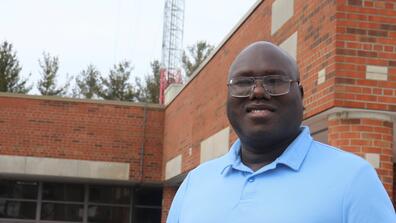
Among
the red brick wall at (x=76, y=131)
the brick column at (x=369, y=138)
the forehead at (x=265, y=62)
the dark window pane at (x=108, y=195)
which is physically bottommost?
the forehead at (x=265, y=62)

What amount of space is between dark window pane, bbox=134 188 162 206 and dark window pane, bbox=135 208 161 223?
0.21m

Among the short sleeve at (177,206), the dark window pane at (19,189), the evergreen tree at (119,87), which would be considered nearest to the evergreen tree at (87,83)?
the evergreen tree at (119,87)

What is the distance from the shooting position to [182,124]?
1678cm

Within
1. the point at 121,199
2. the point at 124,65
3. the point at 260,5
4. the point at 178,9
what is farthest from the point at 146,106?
the point at 124,65

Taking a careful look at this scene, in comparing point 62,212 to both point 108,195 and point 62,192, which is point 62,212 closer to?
point 62,192

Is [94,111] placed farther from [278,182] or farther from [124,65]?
[124,65]

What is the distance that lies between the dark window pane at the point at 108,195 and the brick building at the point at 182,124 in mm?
30

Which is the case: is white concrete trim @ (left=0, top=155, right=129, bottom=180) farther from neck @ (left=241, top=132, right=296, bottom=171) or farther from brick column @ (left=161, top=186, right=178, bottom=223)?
neck @ (left=241, top=132, right=296, bottom=171)

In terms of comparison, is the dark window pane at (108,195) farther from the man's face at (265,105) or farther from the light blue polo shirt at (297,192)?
the man's face at (265,105)

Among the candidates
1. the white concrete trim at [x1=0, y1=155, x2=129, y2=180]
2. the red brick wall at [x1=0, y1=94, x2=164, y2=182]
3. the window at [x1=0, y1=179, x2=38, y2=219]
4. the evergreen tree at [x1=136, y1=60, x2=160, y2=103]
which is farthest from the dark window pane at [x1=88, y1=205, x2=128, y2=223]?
the evergreen tree at [x1=136, y1=60, x2=160, y2=103]

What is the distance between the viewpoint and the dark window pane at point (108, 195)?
21.1 metres

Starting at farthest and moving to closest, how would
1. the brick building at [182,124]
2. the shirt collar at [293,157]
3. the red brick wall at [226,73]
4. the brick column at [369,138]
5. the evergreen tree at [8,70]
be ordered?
the evergreen tree at [8,70] → the red brick wall at [226,73] → the brick building at [182,124] → the brick column at [369,138] → the shirt collar at [293,157]

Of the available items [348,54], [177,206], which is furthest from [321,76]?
[177,206]

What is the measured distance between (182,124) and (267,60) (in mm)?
14679
